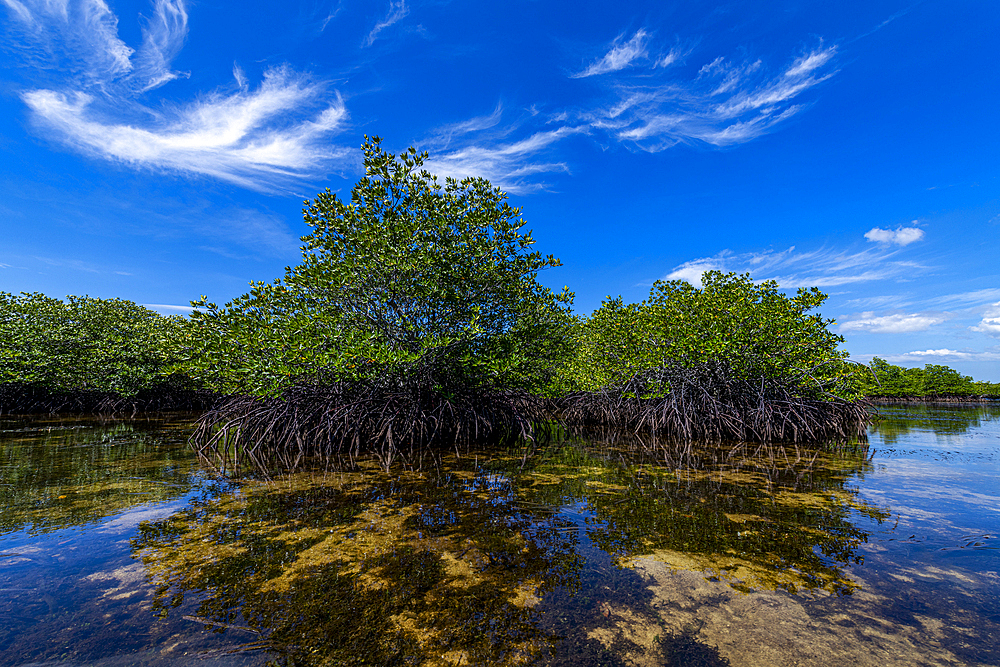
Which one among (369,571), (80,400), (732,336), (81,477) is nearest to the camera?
(369,571)

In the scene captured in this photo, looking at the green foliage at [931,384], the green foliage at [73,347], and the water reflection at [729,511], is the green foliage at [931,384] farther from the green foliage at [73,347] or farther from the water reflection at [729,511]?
the green foliage at [73,347]

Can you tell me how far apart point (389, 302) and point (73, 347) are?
703 inches

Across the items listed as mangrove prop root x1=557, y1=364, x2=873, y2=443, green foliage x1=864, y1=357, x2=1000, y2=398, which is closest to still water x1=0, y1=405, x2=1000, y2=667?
mangrove prop root x1=557, y1=364, x2=873, y2=443

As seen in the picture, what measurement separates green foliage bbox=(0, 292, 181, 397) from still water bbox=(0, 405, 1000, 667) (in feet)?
47.7

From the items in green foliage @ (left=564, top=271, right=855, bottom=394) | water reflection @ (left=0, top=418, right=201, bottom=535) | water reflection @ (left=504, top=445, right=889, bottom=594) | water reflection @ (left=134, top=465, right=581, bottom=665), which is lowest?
water reflection @ (left=504, top=445, right=889, bottom=594)

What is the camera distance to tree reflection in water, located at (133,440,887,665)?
7.06 feet

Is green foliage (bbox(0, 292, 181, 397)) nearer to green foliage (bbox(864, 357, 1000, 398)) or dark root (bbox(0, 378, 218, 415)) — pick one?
dark root (bbox(0, 378, 218, 415))

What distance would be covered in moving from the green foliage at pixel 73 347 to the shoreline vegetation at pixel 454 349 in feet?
32.7

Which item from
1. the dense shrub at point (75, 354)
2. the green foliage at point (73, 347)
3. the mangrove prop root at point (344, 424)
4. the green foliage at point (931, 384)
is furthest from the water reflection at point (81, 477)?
the green foliage at point (931, 384)

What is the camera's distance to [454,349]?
30.2 ft

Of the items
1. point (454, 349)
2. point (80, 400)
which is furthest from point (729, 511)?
point (80, 400)

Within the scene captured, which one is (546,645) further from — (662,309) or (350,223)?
(662,309)

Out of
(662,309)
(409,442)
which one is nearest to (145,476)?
(409,442)

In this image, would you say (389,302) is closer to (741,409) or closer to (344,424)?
(344,424)
